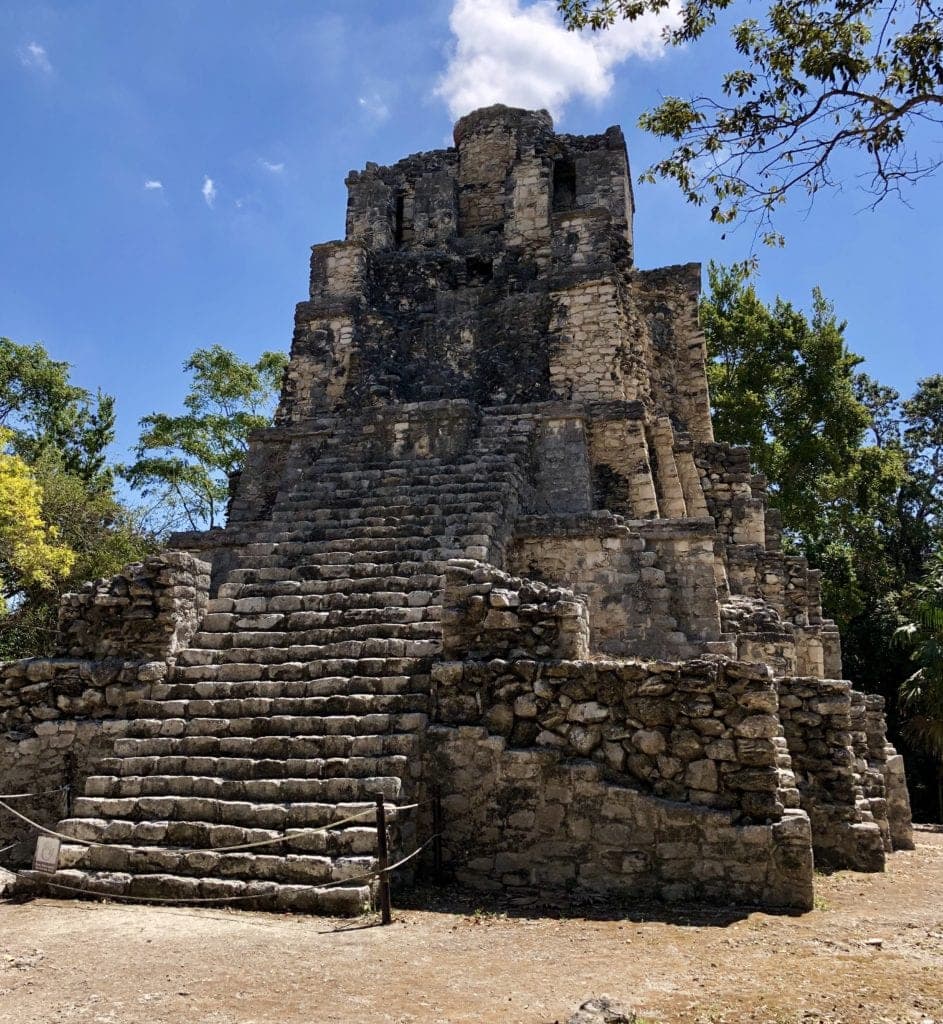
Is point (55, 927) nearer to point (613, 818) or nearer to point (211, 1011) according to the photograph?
point (211, 1011)

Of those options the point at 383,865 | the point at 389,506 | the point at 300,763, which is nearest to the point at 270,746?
the point at 300,763

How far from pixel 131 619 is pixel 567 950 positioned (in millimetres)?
4999

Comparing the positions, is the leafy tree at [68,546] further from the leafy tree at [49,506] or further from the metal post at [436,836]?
the metal post at [436,836]

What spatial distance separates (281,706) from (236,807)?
1015 mm

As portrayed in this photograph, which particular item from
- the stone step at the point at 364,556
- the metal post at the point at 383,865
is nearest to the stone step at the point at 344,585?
the stone step at the point at 364,556

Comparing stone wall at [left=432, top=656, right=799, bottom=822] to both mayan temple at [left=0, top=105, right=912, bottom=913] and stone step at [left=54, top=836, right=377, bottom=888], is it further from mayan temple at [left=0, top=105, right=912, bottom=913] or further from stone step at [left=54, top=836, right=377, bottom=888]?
stone step at [left=54, top=836, right=377, bottom=888]

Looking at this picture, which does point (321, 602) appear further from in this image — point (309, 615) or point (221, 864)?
point (221, 864)

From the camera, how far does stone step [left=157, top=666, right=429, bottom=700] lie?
6824 mm

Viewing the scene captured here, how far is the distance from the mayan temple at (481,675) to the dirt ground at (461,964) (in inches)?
18.2

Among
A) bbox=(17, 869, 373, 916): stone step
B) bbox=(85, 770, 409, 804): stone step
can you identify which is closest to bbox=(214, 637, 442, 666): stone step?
bbox=(85, 770, 409, 804): stone step

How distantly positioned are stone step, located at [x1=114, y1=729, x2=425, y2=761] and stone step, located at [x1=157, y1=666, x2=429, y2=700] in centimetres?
42

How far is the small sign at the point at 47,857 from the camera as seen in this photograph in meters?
5.77

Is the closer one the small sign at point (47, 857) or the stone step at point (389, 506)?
the small sign at point (47, 857)

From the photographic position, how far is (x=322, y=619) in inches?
310
